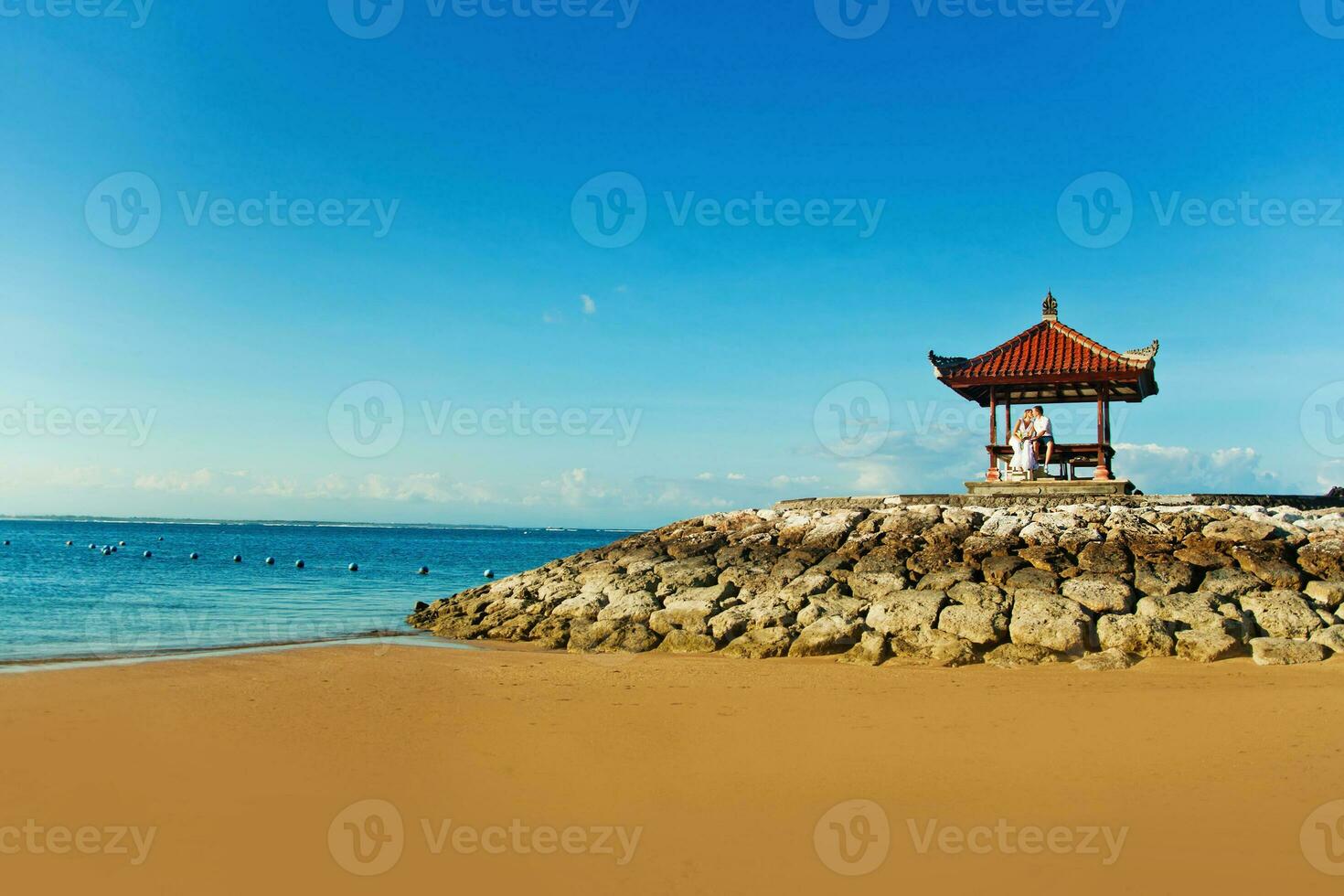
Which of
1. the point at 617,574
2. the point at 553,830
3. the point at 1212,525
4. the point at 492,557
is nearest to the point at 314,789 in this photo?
the point at 553,830

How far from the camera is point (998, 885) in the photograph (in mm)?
5047

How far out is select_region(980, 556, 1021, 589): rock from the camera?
43.4 ft

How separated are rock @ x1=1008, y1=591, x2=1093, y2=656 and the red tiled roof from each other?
7.89m

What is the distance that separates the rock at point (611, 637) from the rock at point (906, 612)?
3293 millimetres

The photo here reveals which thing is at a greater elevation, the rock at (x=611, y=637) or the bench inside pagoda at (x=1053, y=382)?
the bench inside pagoda at (x=1053, y=382)

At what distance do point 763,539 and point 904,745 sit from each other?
28.4 feet

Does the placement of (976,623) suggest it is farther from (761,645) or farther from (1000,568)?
(761,645)

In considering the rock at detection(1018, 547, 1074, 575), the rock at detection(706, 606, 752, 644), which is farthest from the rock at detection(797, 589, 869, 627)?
the rock at detection(1018, 547, 1074, 575)

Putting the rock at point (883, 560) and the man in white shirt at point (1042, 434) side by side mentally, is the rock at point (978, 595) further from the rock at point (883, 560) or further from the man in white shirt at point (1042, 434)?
the man in white shirt at point (1042, 434)

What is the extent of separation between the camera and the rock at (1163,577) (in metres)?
12.5

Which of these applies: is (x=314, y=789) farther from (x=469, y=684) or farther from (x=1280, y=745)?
(x=1280, y=745)

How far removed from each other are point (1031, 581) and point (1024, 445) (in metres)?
6.57

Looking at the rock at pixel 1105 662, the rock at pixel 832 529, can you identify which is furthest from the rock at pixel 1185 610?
the rock at pixel 832 529

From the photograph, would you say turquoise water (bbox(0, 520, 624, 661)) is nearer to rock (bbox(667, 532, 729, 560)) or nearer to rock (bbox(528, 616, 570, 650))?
rock (bbox(528, 616, 570, 650))
